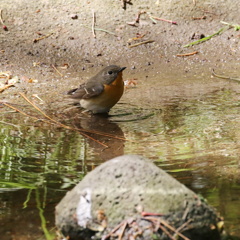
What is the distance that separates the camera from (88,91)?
269 inches

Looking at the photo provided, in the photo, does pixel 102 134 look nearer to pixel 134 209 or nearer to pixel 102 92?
pixel 102 92

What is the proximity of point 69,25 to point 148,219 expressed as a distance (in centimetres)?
729

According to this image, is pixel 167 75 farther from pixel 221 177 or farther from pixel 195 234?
pixel 195 234

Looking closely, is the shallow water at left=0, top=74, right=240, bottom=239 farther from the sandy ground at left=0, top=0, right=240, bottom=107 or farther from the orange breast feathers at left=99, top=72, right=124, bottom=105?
the sandy ground at left=0, top=0, right=240, bottom=107

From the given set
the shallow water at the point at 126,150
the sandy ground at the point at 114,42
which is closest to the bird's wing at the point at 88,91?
the shallow water at the point at 126,150

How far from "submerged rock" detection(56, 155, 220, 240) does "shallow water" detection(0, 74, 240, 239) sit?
30 cm

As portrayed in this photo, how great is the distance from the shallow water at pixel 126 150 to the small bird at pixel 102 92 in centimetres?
17

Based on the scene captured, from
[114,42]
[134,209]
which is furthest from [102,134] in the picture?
[114,42]

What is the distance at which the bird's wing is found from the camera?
6.76 meters

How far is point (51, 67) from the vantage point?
28.8ft

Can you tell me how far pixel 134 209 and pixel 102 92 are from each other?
4017mm

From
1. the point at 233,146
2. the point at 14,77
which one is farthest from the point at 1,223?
the point at 14,77

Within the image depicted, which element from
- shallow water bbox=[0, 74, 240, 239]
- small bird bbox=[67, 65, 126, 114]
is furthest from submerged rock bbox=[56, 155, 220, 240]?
small bird bbox=[67, 65, 126, 114]

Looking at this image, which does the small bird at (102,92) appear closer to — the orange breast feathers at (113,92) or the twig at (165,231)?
the orange breast feathers at (113,92)
